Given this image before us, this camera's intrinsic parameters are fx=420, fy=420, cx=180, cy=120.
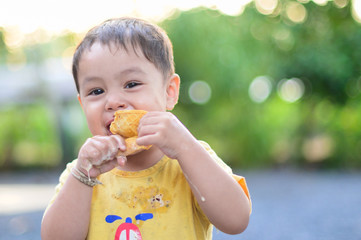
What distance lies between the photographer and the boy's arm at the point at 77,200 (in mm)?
1554

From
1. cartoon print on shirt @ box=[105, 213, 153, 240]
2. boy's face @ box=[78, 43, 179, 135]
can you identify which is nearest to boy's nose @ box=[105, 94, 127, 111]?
boy's face @ box=[78, 43, 179, 135]

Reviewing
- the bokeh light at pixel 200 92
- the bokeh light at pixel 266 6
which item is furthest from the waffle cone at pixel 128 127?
the bokeh light at pixel 266 6

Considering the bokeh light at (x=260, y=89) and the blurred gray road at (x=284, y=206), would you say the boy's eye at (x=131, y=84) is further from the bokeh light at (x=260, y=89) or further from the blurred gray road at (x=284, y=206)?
the bokeh light at (x=260, y=89)

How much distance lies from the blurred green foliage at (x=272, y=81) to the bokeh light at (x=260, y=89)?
5.0 inches

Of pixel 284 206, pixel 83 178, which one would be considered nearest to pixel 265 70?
pixel 284 206

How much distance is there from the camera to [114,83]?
1.64 metres

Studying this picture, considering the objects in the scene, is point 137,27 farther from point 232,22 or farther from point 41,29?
point 41,29

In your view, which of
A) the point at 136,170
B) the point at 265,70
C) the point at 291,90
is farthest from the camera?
the point at 291,90

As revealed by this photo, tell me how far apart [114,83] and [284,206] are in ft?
16.7

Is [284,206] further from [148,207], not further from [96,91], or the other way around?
[96,91]

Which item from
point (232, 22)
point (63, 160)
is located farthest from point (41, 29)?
point (232, 22)

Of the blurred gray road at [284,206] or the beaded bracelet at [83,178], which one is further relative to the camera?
the blurred gray road at [284,206]

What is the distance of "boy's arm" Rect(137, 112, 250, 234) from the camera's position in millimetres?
1513

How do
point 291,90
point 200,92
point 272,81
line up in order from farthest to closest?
point 291,90
point 272,81
point 200,92
